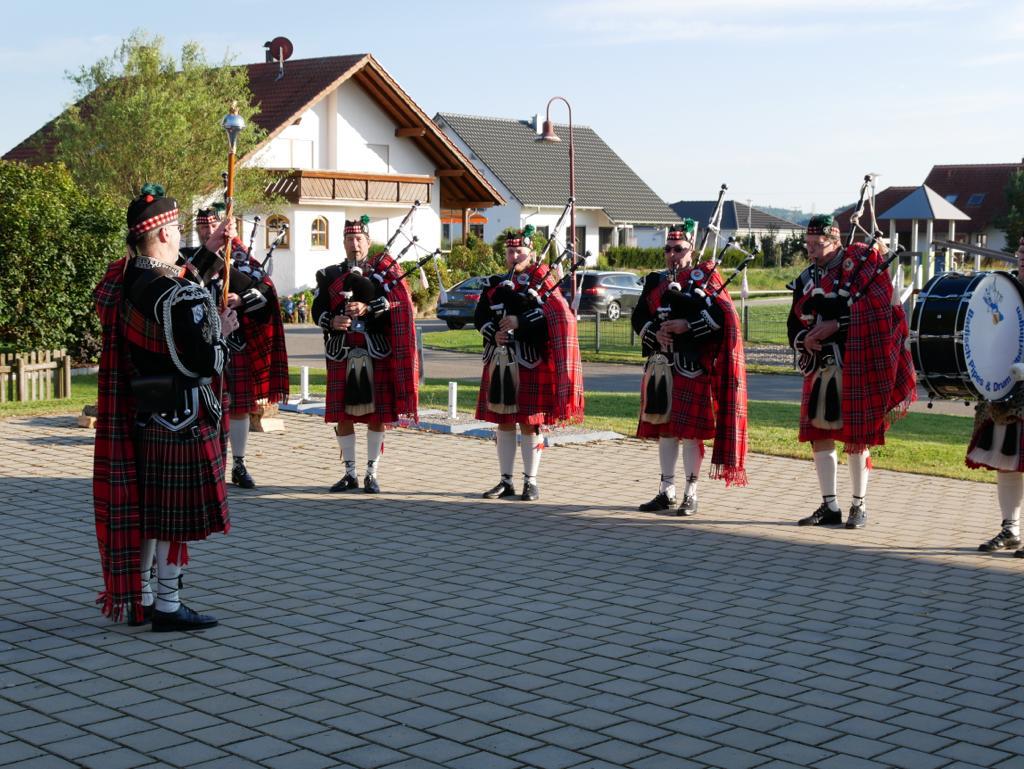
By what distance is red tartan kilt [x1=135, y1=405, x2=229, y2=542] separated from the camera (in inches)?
233

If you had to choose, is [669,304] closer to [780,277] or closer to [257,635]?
[257,635]

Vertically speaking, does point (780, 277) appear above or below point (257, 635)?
above

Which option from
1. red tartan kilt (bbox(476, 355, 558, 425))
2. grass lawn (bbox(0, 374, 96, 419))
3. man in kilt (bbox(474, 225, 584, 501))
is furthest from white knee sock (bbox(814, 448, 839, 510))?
grass lawn (bbox(0, 374, 96, 419))

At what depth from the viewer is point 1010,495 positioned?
8000 mm

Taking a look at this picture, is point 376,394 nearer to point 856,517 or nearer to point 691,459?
point 691,459

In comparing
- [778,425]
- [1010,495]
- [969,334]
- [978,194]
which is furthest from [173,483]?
[978,194]

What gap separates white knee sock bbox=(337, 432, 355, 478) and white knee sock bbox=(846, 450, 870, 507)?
12.0ft

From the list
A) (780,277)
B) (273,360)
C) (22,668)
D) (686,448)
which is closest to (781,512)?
(686,448)

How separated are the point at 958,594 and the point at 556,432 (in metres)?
6.23

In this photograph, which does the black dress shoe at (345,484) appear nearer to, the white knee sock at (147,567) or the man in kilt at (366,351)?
the man in kilt at (366,351)

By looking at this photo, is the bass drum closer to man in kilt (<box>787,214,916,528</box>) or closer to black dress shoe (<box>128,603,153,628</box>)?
man in kilt (<box>787,214,916,528</box>)

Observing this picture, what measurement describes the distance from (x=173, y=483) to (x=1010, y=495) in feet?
16.5

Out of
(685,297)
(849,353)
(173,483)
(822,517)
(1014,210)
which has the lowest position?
(822,517)

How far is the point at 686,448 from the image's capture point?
30.1ft
